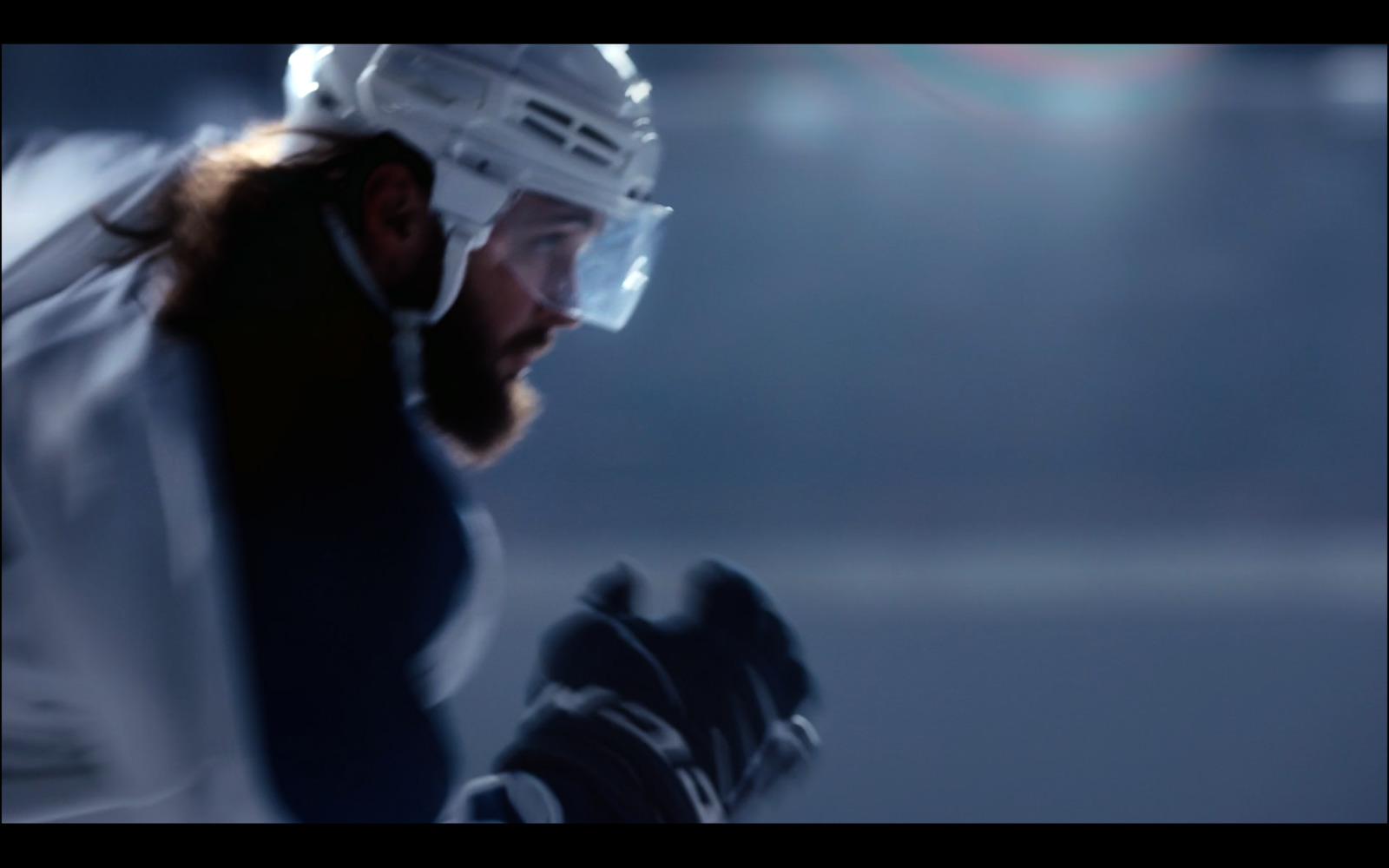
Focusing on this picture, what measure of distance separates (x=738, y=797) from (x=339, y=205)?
85 cm

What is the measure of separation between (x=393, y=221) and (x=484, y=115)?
163 millimetres

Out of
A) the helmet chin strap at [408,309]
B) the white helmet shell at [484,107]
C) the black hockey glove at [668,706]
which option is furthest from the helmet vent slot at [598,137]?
the black hockey glove at [668,706]

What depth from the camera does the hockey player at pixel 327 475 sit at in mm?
1385

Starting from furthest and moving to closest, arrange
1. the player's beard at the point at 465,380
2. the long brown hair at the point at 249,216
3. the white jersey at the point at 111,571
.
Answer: the player's beard at the point at 465,380 < the long brown hair at the point at 249,216 < the white jersey at the point at 111,571

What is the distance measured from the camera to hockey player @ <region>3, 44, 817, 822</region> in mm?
1385

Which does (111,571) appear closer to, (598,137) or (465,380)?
(465,380)

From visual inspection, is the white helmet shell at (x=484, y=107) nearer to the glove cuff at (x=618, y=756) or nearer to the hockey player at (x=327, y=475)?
the hockey player at (x=327, y=475)

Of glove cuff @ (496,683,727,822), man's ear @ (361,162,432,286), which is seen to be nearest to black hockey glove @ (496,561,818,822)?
glove cuff @ (496,683,727,822)

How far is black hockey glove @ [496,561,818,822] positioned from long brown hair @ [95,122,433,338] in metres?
0.53

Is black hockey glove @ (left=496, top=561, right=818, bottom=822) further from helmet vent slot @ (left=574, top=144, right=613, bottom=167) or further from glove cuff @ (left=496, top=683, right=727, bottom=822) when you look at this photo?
helmet vent slot @ (left=574, top=144, right=613, bottom=167)

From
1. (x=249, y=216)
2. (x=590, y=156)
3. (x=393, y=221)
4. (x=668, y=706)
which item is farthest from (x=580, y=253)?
(x=668, y=706)

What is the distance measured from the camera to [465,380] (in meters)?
1.66
